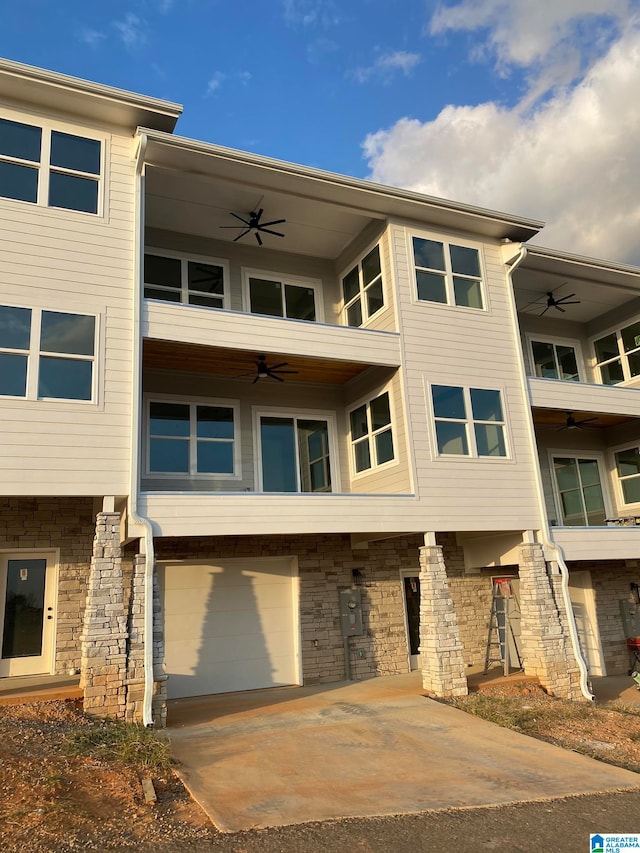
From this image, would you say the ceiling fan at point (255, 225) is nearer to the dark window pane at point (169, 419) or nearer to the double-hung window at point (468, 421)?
the dark window pane at point (169, 419)

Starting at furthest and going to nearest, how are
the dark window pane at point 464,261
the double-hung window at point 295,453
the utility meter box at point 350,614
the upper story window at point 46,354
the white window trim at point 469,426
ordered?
the dark window pane at point 464,261 < the double-hung window at point 295,453 < the utility meter box at point 350,614 < the white window trim at point 469,426 < the upper story window at point 46,354

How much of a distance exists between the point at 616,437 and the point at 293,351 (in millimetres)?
10241

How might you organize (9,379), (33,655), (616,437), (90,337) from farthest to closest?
1. (616,437)
2. (33,655)
3. (90,337)
4. (9,379)

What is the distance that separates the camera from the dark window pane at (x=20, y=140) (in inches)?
383

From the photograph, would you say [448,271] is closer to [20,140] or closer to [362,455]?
A: [362,455]

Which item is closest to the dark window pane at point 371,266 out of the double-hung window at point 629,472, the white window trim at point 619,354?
the white window trim at point 619,354

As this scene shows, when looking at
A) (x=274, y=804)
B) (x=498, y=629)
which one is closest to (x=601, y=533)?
(x=498, y=629)

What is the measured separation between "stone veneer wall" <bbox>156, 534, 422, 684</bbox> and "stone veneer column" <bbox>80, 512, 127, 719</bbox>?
2358mm

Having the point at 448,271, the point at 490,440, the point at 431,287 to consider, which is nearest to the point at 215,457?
the point at 490,440

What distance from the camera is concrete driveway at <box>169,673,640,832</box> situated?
19.0 feet

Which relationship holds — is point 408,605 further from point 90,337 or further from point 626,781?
point 90,337

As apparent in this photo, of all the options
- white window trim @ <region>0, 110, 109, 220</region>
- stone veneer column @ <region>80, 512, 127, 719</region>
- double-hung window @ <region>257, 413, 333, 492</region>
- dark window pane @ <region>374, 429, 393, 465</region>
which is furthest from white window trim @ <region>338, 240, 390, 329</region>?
stone veneer column @ <region>80, 512, 127, 719</region>

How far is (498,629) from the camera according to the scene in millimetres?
12938

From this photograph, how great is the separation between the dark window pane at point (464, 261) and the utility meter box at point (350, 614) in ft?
23.2
